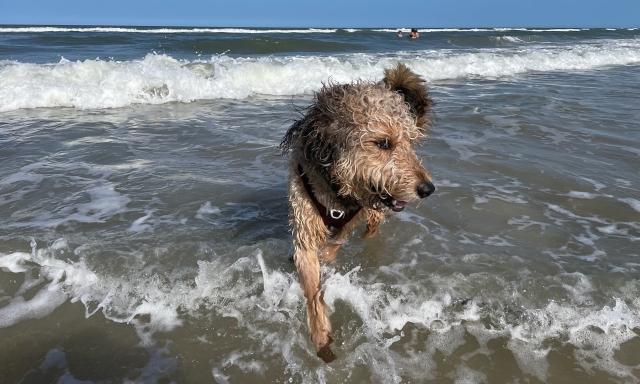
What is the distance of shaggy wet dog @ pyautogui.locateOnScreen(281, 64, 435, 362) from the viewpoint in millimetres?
3082

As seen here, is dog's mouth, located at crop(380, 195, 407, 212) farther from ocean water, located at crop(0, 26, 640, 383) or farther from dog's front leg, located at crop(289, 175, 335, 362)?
ocean water, located at crop(0, 26, 640, 383)

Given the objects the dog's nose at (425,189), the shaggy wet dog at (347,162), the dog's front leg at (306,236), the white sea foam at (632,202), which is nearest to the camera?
the dog's nose at (425,189)

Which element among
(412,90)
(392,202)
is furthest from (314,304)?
(412,90)

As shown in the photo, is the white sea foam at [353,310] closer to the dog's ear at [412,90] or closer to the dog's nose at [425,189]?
the dog's nose at [425,189]

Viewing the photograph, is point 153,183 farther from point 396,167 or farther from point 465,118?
point 465,118

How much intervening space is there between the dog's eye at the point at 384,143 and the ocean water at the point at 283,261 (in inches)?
44.2

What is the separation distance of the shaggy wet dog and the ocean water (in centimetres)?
37

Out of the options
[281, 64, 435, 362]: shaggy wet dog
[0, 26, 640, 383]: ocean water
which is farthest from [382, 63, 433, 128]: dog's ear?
[0, 26, 640, 383]: ocean water

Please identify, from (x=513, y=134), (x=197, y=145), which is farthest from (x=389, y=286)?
(x=513, y=134)

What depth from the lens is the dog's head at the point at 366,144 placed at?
306cm

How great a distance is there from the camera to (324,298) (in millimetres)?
3623

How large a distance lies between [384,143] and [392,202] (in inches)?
14.6

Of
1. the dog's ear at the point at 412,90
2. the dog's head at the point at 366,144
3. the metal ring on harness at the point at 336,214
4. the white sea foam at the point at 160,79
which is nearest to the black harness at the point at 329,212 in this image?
the metal ring on harness at the point at 336,214

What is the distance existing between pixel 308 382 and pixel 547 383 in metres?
1.35
